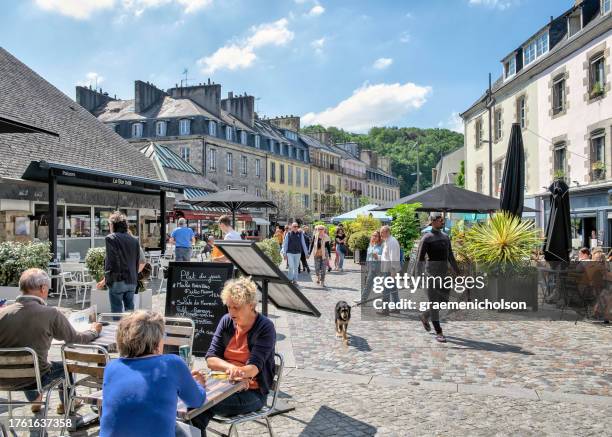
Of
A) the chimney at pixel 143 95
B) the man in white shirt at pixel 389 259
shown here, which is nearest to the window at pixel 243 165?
the chimney at pixel 143 95

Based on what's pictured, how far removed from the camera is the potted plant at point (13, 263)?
9.84m

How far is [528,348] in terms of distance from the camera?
7.52m

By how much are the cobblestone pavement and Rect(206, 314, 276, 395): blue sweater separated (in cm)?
261

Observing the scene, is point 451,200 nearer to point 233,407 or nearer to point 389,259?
point 389,259

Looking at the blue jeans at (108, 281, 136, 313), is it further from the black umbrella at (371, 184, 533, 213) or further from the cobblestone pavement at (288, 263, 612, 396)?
the black umbrella at (371, 184, 533, 213)

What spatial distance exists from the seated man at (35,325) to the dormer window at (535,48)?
25.1 m

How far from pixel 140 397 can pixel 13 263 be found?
28.2ft

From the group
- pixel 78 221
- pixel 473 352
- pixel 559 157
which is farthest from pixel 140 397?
pixel 559 157

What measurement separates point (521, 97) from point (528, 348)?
21503mm

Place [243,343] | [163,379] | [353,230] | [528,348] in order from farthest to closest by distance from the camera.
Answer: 1. [353,230]
2. [528,348]
3. [243,343]
4. [163,379]

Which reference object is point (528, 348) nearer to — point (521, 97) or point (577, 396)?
point (577, 396)

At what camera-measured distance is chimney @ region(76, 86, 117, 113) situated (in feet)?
154

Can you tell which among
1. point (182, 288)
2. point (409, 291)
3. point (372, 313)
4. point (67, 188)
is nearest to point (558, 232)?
point (409, 291)

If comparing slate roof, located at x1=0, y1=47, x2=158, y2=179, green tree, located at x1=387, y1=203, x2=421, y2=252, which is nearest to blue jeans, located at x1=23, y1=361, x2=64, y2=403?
slate roof, located at x1=0, y1=47, x2=158, y2=179
